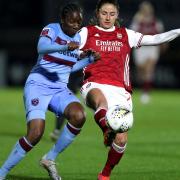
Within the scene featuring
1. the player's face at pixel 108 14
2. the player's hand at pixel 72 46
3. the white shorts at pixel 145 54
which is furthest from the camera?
the white shorts at pixel 145 54

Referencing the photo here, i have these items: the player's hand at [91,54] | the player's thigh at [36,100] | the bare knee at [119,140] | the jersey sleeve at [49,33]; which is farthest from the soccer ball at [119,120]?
the jersey sleeve at [49,33]

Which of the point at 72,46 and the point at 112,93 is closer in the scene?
the point at 72,46

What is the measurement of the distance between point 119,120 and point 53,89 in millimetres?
908

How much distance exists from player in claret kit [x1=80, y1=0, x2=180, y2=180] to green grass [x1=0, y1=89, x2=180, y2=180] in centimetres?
93

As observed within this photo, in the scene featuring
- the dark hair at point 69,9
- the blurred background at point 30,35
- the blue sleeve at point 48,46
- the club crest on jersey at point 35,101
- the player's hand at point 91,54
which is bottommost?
the blurred background at point 30,35

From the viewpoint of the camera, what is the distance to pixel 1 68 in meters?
27.0

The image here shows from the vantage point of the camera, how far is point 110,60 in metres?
9.34

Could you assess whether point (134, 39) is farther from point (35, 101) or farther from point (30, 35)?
point (30, 35)

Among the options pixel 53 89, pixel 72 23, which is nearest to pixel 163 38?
pixel 72 23

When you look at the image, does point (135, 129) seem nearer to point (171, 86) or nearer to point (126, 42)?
point (126, 42)

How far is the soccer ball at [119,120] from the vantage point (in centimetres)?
842

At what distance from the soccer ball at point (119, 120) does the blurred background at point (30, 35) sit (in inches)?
624

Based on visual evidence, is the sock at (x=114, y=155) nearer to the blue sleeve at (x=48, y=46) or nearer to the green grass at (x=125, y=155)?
the green grass at (x=125, y=155)

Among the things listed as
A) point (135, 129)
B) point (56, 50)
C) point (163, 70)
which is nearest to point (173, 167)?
point (56, 50)
